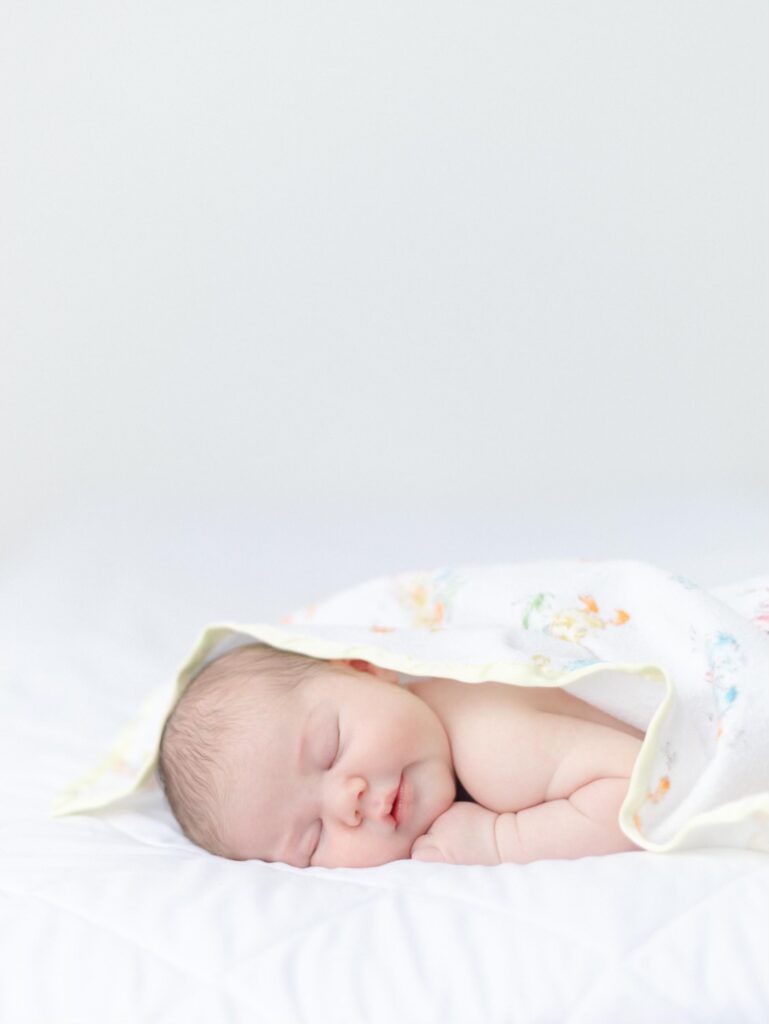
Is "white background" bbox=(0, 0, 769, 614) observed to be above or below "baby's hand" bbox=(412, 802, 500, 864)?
above

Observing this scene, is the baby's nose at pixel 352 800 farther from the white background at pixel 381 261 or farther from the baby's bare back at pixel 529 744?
the white background at pixel 381 261

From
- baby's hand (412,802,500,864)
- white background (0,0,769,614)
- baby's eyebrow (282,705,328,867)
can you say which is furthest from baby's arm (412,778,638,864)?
white background (0,0,769,614)

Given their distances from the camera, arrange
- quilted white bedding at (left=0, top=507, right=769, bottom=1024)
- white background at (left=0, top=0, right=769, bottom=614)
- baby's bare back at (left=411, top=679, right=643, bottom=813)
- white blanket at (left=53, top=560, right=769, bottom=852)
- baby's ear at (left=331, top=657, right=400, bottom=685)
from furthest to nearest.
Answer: white background at (left=0, top=0, right=769, bottom=614) → baby's ear at (left=331, top=657, right=400, bottom=685) → baby's bare back at (left=411, top=679, right=643, bottom=813) → white blanket at (left=53, top=560, right=769, bottom=852) → quilted white bedding at (left=0, top=507, right=769, bottom=1024)

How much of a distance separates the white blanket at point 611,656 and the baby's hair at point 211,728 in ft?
0.08

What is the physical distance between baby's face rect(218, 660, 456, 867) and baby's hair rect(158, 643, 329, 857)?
1.0 inches

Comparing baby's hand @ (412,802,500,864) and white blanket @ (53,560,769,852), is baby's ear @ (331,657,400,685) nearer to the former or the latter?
white blanket @ (53,560,769,852)

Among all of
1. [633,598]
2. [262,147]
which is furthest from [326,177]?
[633,598]

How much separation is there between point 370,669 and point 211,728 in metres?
0.20

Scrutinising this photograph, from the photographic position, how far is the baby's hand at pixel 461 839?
1.53m

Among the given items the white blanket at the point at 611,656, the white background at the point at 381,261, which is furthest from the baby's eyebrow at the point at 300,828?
the white background at the point at 381,261

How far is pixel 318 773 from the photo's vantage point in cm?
159

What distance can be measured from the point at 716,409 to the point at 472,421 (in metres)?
0.53

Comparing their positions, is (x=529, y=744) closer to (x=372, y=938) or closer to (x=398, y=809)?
(x=398, y=809)

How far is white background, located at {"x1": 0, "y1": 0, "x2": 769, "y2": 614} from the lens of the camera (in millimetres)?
3109
